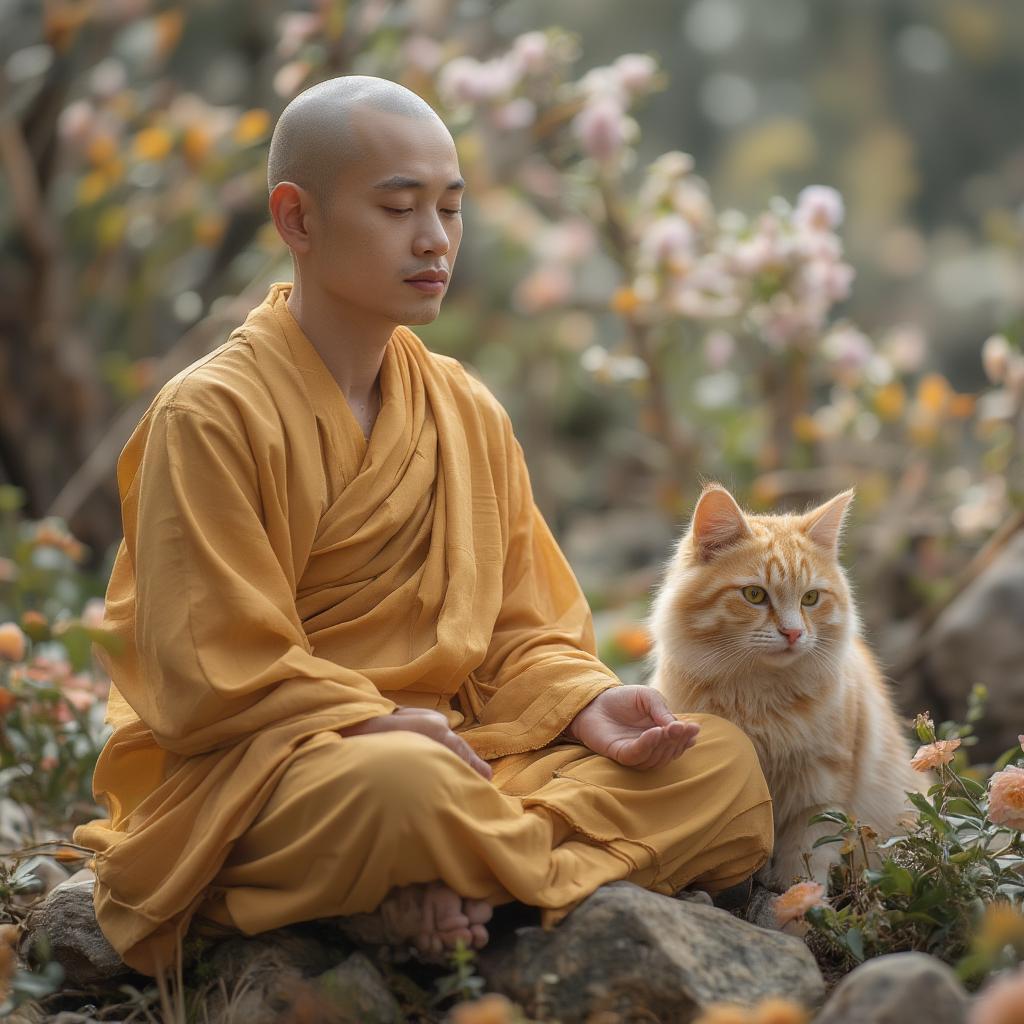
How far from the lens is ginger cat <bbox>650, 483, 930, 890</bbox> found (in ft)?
10.5

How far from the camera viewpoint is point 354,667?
10.1 feet

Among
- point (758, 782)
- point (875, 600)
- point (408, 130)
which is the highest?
point (408, 130)

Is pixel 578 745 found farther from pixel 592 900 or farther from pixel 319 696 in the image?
pixel 319 696

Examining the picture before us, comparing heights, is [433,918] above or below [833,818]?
below

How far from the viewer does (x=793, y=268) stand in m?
5.34

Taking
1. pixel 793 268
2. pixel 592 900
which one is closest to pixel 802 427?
pixel 793 268

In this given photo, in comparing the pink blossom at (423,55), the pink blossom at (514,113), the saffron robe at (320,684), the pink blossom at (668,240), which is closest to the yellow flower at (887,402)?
the pink blossom at (668,240)

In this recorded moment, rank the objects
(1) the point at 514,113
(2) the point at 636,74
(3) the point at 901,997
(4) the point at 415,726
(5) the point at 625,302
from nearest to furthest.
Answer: (3) the point at 901,997
(4) the point at 415,726
(2) the point at 636,74
(5) the point at 625,302
(1) the point at 514,113

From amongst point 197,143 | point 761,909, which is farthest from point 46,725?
point 197,143

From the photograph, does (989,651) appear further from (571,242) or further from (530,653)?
(571,242)

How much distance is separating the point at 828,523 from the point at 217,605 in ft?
4.87

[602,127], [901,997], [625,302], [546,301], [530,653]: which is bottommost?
[901,997]

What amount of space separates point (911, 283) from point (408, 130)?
8.70 meters

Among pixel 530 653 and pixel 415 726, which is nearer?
pixel 415 726
